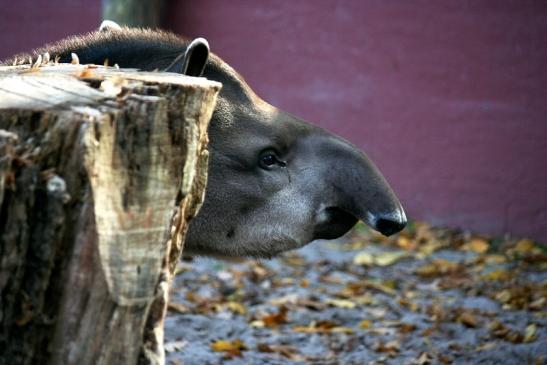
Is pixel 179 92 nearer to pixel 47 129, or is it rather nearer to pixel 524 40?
pixel 47 129

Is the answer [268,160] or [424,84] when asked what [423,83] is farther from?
[268,160]

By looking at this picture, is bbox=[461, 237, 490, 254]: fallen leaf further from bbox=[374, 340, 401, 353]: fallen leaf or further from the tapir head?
the tapir head

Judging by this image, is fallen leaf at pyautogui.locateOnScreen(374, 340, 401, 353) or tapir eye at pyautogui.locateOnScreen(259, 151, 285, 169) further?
fallen leaf at pyautogui.locateOnScreen(374, 340, 401, 353)

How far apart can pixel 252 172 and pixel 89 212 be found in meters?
1.88

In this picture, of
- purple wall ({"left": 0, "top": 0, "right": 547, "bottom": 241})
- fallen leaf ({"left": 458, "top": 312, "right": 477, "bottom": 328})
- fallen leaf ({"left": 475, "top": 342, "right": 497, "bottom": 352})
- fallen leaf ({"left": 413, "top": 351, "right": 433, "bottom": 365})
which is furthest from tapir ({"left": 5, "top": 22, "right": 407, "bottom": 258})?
purple wall ({"left": 0, "top": 0, "right": 547, "bottom": 241})

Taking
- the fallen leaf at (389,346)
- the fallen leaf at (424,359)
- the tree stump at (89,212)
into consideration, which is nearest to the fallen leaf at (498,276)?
the fallen leaf at (389,346)

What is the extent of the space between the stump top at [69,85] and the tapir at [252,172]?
1119 millimetres

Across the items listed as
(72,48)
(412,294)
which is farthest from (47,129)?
(412,294)

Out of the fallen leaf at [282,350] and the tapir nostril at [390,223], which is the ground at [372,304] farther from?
the tapir nostril at [390,223]

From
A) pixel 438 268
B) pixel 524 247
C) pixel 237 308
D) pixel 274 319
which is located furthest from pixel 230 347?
pixel 524 247

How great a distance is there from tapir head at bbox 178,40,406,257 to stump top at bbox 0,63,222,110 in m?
1.19

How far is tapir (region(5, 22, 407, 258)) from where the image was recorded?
4484mm

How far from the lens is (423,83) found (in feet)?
31.1

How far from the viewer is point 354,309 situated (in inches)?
277
